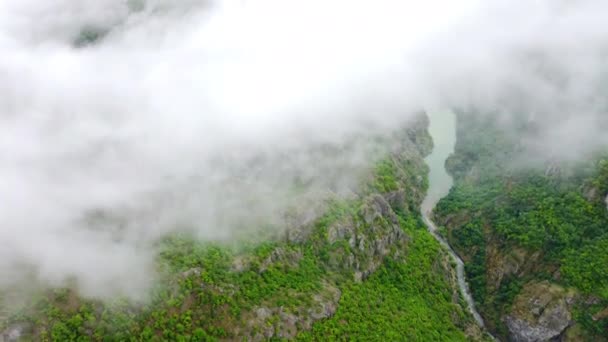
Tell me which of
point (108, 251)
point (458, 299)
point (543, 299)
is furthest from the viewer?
point (458, 299)

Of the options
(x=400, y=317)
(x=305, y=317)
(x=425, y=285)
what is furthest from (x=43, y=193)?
(x=425, y=285)

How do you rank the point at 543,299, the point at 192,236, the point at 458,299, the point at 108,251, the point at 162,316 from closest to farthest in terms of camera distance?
the point at 162,316
the point at 108,251
the point at 192,236
the point at 543,299
the point at 458,299

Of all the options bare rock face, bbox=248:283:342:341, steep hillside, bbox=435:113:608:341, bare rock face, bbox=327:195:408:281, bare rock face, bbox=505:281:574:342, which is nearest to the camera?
bare rock face, bbox=248:283:342:341

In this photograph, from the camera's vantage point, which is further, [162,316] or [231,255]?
[231,255]

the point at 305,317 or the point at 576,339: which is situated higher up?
the point at 305,317

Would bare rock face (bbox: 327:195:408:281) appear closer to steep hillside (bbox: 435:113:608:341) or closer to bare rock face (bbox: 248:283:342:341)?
bare rock face (bbox: 248:283:342:341)

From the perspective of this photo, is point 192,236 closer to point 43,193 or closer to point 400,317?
point 43,193

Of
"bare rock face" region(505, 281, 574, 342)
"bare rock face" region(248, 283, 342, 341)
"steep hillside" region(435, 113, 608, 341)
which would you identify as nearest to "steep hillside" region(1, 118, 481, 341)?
"bare rock face" region(248, 283, 342, 341)

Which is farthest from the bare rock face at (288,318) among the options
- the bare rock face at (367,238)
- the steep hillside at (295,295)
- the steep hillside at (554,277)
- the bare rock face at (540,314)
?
the steep hillside at (554,277)
